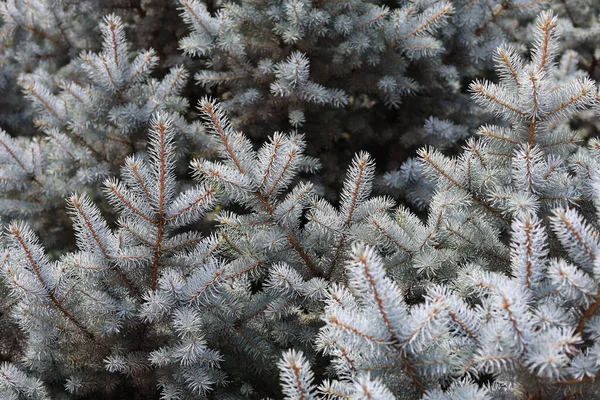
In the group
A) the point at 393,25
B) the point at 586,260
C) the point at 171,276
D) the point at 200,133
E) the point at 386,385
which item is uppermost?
the point at 393,25

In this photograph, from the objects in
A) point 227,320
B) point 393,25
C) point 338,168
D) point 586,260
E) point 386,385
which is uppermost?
point 393,25

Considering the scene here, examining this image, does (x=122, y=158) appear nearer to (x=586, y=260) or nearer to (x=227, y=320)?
(x=227, y=320)

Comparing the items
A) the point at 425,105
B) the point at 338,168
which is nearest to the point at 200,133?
the point at 338,168

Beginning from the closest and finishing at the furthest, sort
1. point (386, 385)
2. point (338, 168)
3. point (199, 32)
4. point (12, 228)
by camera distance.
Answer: point (386, 385), point (12, 228), point (199, 32), point (338, 168)

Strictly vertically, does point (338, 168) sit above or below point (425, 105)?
below

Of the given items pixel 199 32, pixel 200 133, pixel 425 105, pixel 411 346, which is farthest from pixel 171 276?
pixel 425 105

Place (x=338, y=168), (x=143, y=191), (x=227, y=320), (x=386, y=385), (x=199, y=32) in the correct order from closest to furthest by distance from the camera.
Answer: (x=386, y=385), (x=143, y=191), (x=227, y=320), (x=199, y=32), (x=338, y=168)

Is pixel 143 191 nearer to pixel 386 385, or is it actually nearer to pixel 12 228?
pixel 12 228

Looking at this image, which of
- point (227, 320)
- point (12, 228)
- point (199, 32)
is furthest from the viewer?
point (199, 32)

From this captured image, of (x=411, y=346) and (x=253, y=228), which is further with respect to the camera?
(x=253, y=228)
